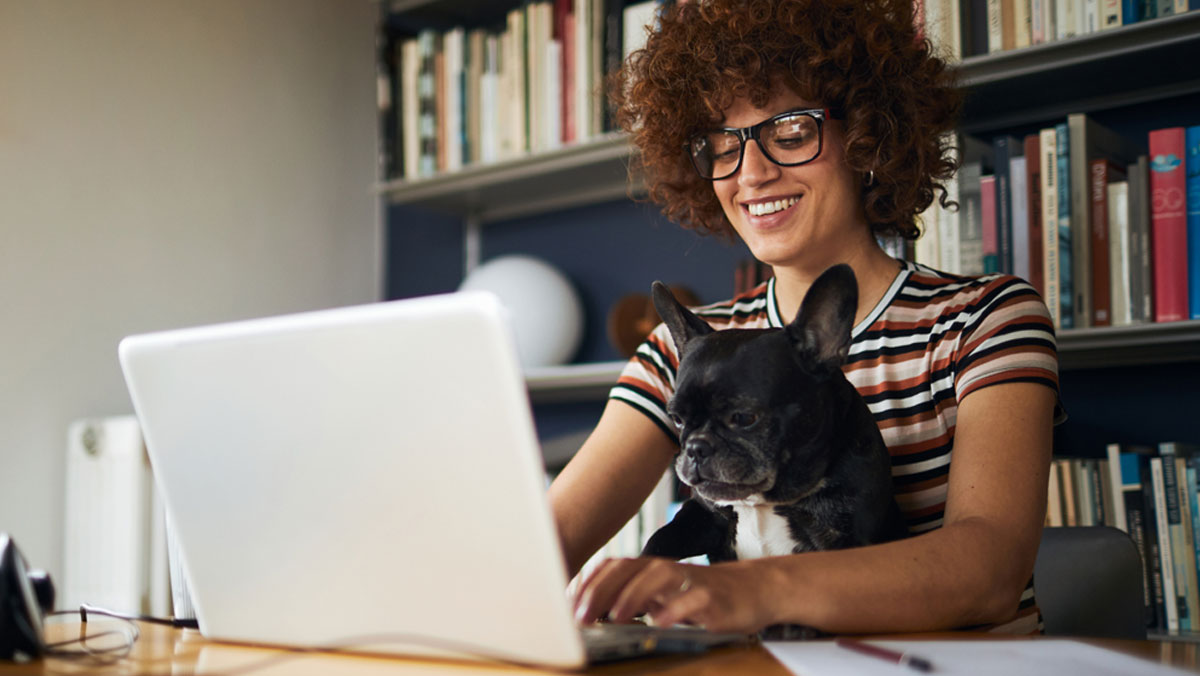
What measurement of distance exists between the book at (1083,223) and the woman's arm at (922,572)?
25.7 inches

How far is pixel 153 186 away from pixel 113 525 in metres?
0.74

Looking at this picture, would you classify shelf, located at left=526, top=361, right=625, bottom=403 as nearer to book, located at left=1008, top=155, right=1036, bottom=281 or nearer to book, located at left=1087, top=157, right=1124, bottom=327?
book, located at left=1008, top=155, right=1036, bottom=281

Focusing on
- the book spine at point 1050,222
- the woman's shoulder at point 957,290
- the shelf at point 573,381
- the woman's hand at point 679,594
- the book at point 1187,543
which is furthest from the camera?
the shelf at point 573,381

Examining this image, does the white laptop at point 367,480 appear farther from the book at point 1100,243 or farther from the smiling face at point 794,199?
the book at point 1100,243

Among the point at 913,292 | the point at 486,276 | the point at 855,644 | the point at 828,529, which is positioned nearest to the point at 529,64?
the point at 486,276

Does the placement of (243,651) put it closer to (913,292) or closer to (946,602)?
(946,602)

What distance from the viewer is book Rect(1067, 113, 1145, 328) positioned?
1646 mm

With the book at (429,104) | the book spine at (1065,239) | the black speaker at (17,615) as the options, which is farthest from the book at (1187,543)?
the book at (429,104)

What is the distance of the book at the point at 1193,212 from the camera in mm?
1570

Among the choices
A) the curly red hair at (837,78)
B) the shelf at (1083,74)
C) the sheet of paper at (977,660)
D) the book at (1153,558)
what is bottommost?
the book at (1153,558)

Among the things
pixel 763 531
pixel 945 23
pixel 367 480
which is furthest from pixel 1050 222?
pixel 367 480

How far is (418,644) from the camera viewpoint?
2.19ft

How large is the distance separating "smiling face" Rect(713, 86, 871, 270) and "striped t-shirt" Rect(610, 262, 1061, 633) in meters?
0.09

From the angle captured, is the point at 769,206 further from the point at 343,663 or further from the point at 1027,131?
the point at 1027,131
